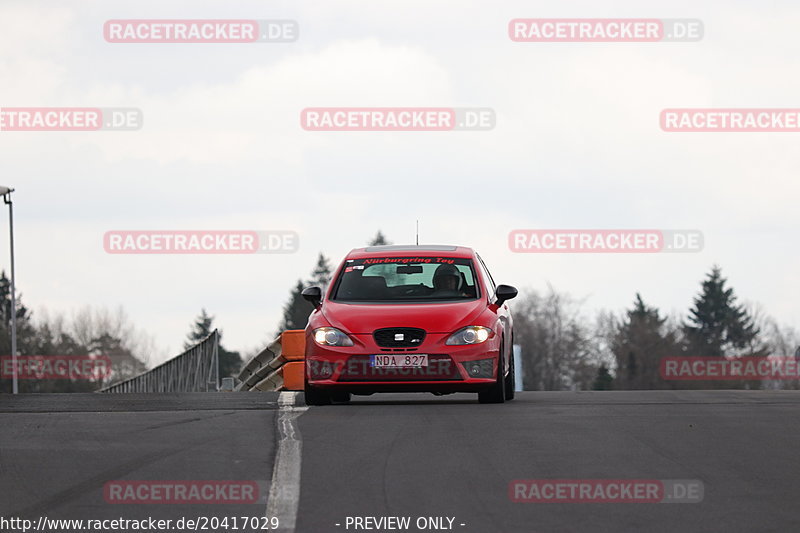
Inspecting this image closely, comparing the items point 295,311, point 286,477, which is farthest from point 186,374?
point 295,311

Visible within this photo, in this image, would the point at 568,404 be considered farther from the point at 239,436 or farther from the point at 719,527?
the point at 719,527

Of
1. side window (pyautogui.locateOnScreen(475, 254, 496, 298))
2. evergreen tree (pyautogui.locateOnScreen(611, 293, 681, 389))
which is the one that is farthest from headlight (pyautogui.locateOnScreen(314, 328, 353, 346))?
evergreen tree (pyautogui.locateOnScreen(611, 293, 681, 389))

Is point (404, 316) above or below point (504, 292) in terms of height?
below

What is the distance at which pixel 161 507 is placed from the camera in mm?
8016

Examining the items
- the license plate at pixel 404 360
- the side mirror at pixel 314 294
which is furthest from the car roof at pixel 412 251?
the license plate at pixel 404 360

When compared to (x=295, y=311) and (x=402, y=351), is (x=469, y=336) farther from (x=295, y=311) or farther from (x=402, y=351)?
(x=295, y=311)

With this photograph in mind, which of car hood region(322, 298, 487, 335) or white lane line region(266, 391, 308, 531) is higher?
car hood region(322, 298, 487, 335)

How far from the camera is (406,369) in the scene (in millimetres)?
14648

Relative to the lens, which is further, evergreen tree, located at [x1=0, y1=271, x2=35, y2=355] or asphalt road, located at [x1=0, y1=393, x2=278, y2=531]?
evergreen tree, located at [x1=0, y1=271, x2=35, y2=355]

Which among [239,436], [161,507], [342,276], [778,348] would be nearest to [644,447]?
[239,436]

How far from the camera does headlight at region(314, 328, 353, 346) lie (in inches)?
584

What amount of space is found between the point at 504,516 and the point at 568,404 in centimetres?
714

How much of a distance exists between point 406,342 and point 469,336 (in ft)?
2.14

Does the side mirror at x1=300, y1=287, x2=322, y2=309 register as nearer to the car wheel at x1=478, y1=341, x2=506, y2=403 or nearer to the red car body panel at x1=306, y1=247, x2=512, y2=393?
the red car body panel at x1=306, y1=247, x2=512, y2=393
